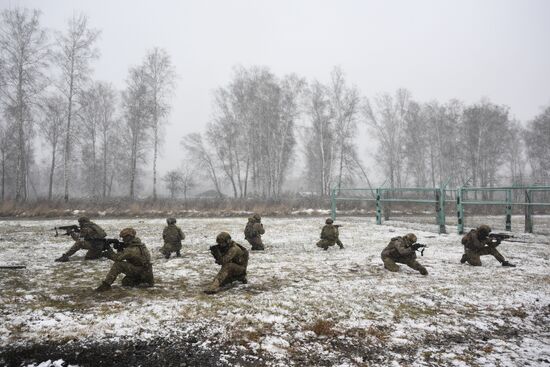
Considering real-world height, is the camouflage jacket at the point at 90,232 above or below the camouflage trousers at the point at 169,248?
above

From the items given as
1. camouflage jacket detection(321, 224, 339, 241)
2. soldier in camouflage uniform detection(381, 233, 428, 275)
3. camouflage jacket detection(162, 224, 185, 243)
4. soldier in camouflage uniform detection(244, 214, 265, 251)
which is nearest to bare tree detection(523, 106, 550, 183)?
camouflage jacket detection(321, 224, 339, 241)

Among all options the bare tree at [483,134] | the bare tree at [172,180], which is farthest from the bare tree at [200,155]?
the bare tree at [483,134]

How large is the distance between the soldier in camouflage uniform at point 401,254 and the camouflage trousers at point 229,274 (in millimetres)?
2671

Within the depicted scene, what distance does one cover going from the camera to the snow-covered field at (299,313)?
2773mm

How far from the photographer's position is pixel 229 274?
4523 millimetres

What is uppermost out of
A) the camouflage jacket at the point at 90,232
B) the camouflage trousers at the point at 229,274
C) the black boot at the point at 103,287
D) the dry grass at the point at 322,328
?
the camouflage jacket at the point at 90,232

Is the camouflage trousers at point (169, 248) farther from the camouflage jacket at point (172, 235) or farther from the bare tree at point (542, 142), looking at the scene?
the bare tree at point (542, 142)

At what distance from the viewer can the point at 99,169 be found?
114ft

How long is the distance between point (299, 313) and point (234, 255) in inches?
53.3

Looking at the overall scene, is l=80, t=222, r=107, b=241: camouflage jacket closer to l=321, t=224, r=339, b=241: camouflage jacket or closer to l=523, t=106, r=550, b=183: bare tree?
l=321, t=224, r=339, b=241: camouflage jacket

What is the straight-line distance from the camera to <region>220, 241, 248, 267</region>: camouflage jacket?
4529 mm

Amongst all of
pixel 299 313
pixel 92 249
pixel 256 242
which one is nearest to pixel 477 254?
pixel 299 313

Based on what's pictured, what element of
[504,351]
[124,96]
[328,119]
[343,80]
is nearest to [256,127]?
[328,119]

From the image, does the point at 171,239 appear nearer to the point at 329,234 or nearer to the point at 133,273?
the point at 133,273
